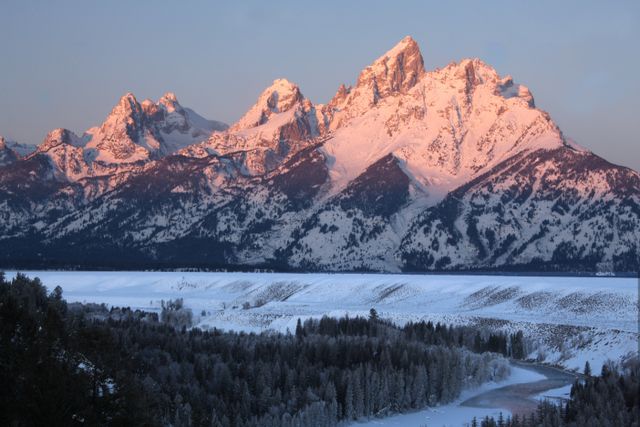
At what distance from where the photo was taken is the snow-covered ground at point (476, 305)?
10138 cm

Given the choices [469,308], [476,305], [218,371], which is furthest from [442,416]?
[476,305]

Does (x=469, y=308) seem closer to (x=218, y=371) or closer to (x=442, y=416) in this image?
(x=442, y=416)

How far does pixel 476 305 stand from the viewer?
14138 cm

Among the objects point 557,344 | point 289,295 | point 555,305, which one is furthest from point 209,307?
point 557,344

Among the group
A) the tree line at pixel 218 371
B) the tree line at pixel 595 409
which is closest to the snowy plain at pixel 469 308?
the tree line at pixel 218 371

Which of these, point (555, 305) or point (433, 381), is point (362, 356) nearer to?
A: point (433, 381)

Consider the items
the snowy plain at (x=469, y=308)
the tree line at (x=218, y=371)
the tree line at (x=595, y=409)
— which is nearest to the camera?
A: the tree line at (x=218, y=371)

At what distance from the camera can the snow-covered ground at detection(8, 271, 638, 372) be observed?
101375 mm

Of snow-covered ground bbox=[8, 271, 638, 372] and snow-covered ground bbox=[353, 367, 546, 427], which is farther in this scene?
snow-covered ground bbox=[8, 271, 638, 372]

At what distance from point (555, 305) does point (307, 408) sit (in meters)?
68.0

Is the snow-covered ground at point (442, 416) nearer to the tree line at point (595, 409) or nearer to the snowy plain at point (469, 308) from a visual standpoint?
the snowy plain at point (469, 308)

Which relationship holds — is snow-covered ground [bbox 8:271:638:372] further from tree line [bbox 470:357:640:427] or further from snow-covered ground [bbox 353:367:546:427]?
tree line [bbox 470:357:640:427]

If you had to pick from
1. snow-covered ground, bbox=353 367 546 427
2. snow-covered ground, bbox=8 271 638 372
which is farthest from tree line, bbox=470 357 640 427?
snow-covered ground, bbox=8 271 638 372

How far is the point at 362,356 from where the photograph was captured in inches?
3430
